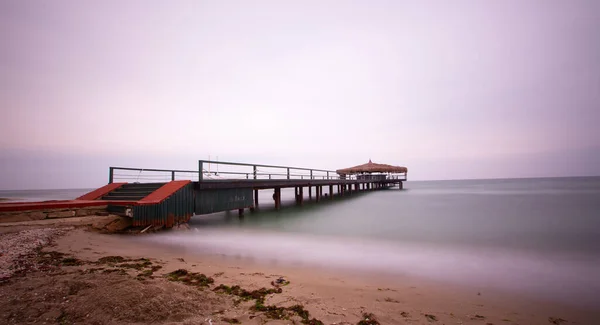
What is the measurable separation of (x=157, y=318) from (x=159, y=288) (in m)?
0.67

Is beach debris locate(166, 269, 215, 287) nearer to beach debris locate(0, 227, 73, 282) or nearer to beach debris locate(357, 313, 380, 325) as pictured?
beach debris locate(0, 227, 73, 282)

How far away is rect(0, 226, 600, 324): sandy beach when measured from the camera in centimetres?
325

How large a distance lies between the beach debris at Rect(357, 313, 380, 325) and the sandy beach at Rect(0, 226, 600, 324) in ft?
0.05

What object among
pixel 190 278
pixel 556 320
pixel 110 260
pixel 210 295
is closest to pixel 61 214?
pixel 110 260

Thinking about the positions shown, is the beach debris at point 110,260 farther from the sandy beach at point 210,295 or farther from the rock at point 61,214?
the rock at point 61,214

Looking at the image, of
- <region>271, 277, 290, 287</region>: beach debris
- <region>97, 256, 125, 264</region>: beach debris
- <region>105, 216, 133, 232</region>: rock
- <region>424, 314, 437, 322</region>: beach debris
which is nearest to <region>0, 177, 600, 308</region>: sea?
<region>105, 216, 133, 232</region>: rock

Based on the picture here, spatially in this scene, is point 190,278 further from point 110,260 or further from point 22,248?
point 22,248

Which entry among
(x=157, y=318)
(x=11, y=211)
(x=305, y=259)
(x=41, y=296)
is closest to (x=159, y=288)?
(x=157, y=318)

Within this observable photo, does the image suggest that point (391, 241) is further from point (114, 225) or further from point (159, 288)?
point (114, 225)

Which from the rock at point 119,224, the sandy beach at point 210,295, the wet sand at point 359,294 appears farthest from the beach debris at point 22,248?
the rock at point 119,224

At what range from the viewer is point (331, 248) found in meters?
9.32

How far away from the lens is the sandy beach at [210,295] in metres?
3.25

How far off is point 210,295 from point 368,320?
7.63 feet

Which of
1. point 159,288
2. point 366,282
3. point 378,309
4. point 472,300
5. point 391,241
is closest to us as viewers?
point 159,288
